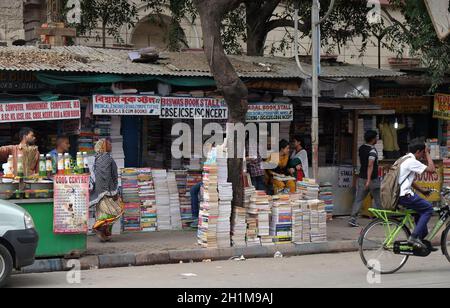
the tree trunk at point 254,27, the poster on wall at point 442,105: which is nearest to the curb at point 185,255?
Answer: the poster on wall at point 442,105

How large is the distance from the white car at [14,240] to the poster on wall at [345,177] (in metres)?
8.18

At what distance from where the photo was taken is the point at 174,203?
1399 centimetres

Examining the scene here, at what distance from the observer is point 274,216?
1239 centimetres

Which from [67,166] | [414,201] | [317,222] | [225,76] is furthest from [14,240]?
[317,222]

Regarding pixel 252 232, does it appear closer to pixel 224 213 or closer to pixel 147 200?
pixel 224 213

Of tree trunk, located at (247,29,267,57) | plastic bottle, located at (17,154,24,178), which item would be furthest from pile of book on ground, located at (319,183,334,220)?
plastic bottle, located at (17,154,24,178)

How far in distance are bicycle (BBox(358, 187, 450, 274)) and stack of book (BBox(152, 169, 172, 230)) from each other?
470 cm

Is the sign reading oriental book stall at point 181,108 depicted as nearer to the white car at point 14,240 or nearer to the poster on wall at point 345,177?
the poster on wall at point 345,177

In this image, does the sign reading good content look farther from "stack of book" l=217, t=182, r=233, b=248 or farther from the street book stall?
"stack of book" l=217, t=182, r=233, b=248

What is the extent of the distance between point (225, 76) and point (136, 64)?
220 centimetres

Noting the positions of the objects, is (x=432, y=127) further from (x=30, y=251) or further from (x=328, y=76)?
(x=30, y=251)

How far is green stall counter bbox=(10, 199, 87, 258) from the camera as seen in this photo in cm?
1063

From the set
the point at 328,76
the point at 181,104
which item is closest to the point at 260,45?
the point at 328,76

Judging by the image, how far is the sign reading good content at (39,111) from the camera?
12523mm
